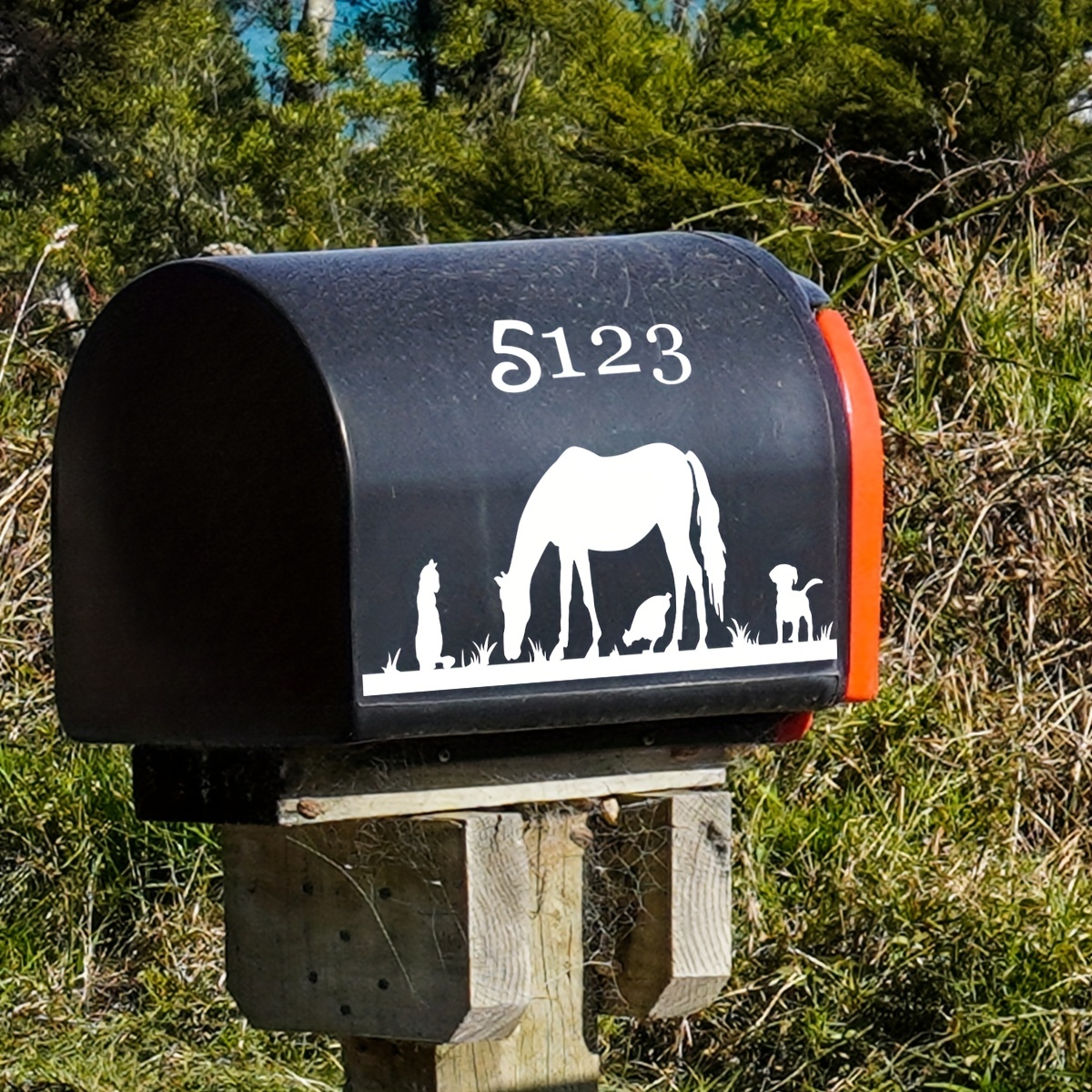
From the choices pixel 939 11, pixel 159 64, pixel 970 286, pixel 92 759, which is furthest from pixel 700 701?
pixel 159 64

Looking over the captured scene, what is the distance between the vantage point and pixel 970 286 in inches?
199

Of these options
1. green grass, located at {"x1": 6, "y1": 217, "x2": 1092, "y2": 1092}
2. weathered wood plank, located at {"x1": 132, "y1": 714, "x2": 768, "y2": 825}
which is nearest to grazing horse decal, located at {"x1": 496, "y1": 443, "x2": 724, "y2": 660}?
weathered wood plank, located at {"x1": 132, "y1": 714, "x2": 768, "y2": 825}

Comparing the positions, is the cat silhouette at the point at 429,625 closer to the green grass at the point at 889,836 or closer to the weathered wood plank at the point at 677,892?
the weathered wood plank at the point at 677,892

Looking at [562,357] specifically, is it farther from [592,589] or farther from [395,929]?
[395,929]

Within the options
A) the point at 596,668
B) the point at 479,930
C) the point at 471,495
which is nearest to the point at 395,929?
the point at 479,930

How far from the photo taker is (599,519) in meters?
1.83

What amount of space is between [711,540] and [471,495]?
23cm

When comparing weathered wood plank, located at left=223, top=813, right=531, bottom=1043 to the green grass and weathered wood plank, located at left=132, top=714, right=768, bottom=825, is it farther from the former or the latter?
→ the green grass

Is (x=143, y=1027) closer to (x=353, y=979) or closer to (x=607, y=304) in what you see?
(x=353, y=979)

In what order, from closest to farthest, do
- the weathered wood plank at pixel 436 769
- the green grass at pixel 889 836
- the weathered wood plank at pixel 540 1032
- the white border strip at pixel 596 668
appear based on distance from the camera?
the white border strip at pixel 596 668 → the weathered wood plank at pixel 436 769 → the weathered wood plank at pixel 540 1032 → the green grass at pixel 889 836

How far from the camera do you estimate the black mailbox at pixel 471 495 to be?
1.79 metres

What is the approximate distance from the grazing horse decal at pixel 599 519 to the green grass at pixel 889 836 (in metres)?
1.68

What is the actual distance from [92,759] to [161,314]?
7.35 feet

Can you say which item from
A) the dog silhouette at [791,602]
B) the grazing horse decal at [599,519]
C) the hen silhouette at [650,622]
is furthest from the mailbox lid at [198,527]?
the dog silhouette at [791,602]
